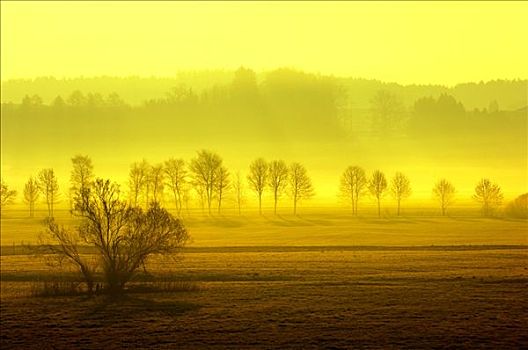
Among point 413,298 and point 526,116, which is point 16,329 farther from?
point 526,116

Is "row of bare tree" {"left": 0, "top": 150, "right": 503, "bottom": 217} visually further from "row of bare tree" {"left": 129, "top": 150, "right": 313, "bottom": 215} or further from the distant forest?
the distant forest

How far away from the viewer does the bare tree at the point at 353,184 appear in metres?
113

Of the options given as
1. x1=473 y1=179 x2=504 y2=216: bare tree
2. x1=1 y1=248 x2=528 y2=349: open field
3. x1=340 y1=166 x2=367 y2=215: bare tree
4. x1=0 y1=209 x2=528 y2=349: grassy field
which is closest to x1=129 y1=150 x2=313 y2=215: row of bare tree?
x1=340 y1=166 x2=367 y2=215: bare tree

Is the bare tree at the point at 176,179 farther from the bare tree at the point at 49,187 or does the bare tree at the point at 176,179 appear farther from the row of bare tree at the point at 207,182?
the bare tree at the point at 49,187

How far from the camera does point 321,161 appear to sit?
158875 millimetres

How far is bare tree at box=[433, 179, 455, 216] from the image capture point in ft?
313

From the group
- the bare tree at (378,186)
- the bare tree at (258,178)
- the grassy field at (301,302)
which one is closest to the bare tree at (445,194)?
the bare tree at (378,186)

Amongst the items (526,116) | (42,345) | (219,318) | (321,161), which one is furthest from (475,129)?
(42,345)

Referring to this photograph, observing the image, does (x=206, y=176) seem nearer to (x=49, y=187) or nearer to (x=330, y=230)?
(x=49, y=187)

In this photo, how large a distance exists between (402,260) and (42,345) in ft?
99.4

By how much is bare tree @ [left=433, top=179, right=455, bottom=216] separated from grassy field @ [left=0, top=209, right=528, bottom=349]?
33287 millimetres

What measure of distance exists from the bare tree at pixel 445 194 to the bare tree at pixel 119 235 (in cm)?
6077

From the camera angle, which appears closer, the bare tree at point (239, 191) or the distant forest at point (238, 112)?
the bare tree at point (239, 191)

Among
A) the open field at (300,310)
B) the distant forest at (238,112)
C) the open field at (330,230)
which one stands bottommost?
the open field at (300,310)
